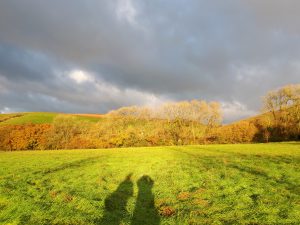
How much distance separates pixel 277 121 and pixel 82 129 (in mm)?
71011

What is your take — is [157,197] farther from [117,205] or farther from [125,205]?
[117,205]

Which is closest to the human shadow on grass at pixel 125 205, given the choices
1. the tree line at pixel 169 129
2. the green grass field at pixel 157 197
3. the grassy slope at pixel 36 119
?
the green grass field at pixel 157 197

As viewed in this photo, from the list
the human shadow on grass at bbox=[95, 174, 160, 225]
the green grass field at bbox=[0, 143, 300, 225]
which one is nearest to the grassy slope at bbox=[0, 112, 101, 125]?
the green grass field at bbox=[0, 143, 300, 225]

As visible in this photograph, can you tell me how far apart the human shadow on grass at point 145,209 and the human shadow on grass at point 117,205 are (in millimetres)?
615

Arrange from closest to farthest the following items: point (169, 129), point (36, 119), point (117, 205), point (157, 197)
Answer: point (117, 205) < point (157, 197) < point (169, 129) < point (36, 119)

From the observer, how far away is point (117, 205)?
1439cm

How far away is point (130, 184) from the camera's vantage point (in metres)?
19.9

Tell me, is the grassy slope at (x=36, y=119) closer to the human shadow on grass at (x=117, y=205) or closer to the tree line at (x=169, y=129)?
the tree line at (x=169, y=129)

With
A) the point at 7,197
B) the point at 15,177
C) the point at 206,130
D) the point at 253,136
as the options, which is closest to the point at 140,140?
the point at 206,130

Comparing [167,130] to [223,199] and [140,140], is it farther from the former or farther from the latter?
[223,199]

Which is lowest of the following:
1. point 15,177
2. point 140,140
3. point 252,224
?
point 252,224

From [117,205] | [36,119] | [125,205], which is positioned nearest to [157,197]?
[125,205]

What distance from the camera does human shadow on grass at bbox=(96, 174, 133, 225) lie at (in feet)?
39.7

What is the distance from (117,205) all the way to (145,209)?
1.70 m
